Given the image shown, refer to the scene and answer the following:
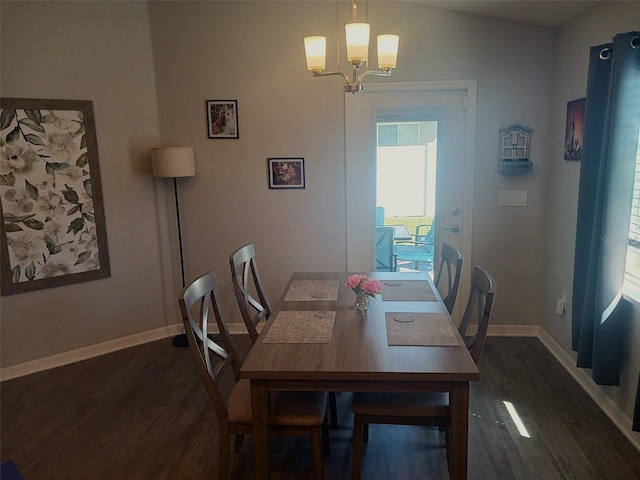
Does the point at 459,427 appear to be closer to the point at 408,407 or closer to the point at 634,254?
the point at 408,407

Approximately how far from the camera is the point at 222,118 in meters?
3.61

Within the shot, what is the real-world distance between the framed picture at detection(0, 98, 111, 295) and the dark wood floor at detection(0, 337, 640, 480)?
0.79 meters

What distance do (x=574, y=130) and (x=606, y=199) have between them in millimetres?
872

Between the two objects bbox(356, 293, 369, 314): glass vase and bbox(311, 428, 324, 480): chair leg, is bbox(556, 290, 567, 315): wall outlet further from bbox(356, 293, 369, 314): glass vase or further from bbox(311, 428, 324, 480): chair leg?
bbox(311, 428, 324, 480): chair leg

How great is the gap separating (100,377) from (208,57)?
2565 mm

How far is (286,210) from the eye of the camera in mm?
3748

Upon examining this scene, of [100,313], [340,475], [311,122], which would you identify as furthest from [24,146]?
[340,475]

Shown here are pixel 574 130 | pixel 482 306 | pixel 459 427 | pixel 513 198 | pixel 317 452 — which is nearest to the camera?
pixel 459 427

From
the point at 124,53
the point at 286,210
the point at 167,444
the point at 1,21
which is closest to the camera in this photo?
the point at 167,444

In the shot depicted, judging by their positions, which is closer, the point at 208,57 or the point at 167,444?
the point at 167,444

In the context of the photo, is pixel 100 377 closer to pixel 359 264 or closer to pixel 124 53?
pixel 359 264

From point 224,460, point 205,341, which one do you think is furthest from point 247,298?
point 224,460

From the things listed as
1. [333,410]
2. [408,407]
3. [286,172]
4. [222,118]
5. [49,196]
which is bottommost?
[333,410]

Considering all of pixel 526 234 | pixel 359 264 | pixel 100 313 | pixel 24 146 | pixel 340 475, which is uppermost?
pixel 24 146
